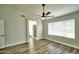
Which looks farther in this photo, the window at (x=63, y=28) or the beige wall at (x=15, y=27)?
the beige wall at (x=15, y=27)

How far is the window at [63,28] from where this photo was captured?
1557 mm

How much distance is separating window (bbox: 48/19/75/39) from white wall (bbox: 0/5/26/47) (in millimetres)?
613

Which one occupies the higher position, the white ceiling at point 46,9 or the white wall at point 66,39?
the white ceiling at point 46,9

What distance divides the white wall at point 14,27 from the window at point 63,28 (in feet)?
2.01

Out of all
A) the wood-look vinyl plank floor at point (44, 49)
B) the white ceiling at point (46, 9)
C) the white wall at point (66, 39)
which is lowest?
the wood-look vinyl plank floor at point (44, 49)

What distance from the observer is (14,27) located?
5.73 ft

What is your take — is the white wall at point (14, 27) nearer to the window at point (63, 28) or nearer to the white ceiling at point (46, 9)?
the white ceiling at point (46, 9)

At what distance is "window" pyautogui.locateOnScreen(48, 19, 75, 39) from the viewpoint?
1.56 meters

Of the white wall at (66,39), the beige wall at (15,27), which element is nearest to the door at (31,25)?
the beige wall at (15,27)

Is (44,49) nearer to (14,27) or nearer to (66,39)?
(66,39)

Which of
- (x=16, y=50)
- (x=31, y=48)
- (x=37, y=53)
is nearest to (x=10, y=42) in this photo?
(x=16, y=50)

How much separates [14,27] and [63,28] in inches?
41.1

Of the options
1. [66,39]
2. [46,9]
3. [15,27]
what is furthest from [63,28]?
[15,27]
